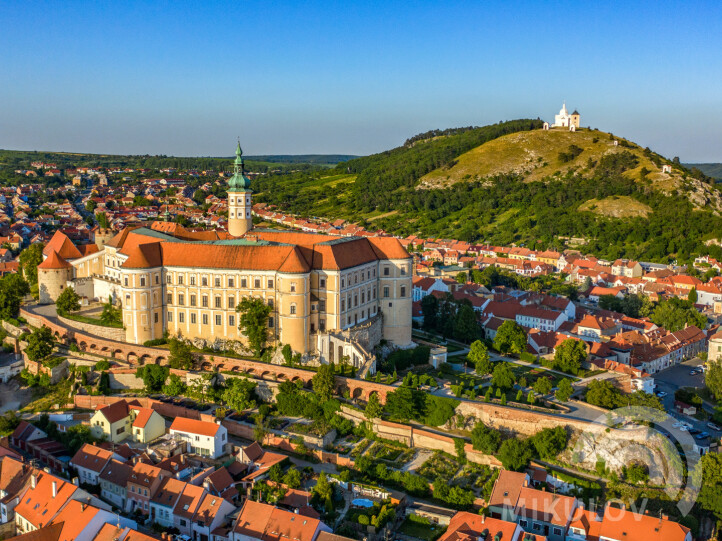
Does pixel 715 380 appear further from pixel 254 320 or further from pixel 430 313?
pixel 254 320

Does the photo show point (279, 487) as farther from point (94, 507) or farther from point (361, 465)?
point (94, 507)

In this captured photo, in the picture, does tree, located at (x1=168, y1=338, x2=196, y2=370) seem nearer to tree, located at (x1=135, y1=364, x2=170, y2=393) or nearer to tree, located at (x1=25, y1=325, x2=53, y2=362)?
tree, located at (x1=135, y1=364, x2=170, y2=393)

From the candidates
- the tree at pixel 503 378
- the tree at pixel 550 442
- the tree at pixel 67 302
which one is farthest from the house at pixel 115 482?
the tree at pixel 503 378

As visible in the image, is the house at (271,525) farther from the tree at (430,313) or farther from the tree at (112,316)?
the tree at (430,313)

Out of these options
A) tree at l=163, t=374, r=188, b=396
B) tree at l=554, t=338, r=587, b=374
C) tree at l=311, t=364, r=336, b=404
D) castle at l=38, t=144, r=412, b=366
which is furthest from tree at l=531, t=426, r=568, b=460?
tree at l=163, t=374, r=188, b=396

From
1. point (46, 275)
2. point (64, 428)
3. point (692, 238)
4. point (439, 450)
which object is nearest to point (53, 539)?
point (64, 428)

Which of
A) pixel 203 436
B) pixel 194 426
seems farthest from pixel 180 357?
pixel 203 436
